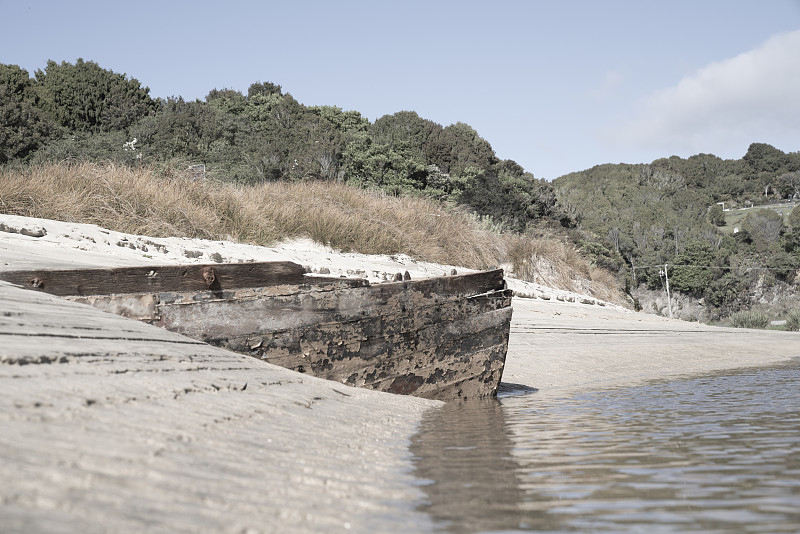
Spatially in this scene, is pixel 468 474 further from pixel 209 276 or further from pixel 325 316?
pixel 209 276

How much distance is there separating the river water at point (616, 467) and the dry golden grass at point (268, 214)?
25.9 feet

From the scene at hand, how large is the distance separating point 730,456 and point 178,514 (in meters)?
2.29

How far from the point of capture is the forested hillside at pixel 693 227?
6850 centimetres

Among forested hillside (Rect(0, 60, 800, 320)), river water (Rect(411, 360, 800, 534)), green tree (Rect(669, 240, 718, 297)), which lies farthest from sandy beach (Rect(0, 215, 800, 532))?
green tree (Rect(669, 240, 718, 297))

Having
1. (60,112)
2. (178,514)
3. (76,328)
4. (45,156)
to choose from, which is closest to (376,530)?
(178,514)

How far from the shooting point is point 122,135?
32.1m

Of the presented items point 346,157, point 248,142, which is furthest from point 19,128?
point 346,157

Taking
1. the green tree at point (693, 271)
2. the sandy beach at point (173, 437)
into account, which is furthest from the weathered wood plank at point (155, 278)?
the green tree at point (693, 271)

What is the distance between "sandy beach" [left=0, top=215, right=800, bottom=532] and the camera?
1.51 m

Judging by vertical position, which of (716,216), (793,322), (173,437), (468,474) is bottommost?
(793,322)

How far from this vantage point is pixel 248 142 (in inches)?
1447

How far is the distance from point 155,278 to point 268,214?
8855 mm

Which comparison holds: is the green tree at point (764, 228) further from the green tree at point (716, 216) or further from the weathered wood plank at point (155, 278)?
the weathered wood plank at point (155, 278)

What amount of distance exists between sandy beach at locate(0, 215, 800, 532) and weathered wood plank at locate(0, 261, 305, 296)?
23.1 inches
